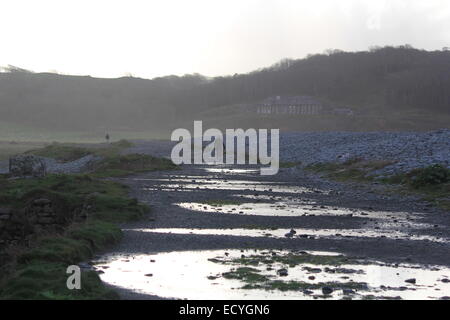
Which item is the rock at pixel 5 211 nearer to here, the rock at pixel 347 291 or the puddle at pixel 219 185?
the rock at pixel 347 291

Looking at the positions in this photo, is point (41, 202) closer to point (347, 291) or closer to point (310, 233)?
point (310, 233)

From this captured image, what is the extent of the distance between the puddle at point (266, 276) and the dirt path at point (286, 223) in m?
0.40

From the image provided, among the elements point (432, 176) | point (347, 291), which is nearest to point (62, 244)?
point (347, 291)

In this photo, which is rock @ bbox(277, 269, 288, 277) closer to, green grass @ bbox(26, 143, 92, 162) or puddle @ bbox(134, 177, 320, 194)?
puddle @ bbox(134, 177, 320, 194)

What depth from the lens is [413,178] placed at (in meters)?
35.3

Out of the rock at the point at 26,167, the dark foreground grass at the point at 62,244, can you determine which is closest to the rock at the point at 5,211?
the dark foreground grass at the point at 62,244

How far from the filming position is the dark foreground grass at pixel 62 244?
40.5ft

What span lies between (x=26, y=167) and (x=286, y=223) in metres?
18.6

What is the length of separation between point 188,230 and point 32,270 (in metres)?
9.21

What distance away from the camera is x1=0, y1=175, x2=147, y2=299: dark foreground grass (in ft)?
40.5

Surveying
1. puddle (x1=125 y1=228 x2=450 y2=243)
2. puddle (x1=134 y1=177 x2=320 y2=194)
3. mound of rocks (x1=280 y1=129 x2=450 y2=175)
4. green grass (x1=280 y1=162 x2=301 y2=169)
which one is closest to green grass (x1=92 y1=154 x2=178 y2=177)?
puddle (x1=134 y1=177 x2=320 y2=194)

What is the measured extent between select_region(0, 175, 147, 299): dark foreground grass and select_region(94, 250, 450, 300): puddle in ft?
3.19

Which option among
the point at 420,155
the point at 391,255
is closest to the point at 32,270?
the point at 391,255
